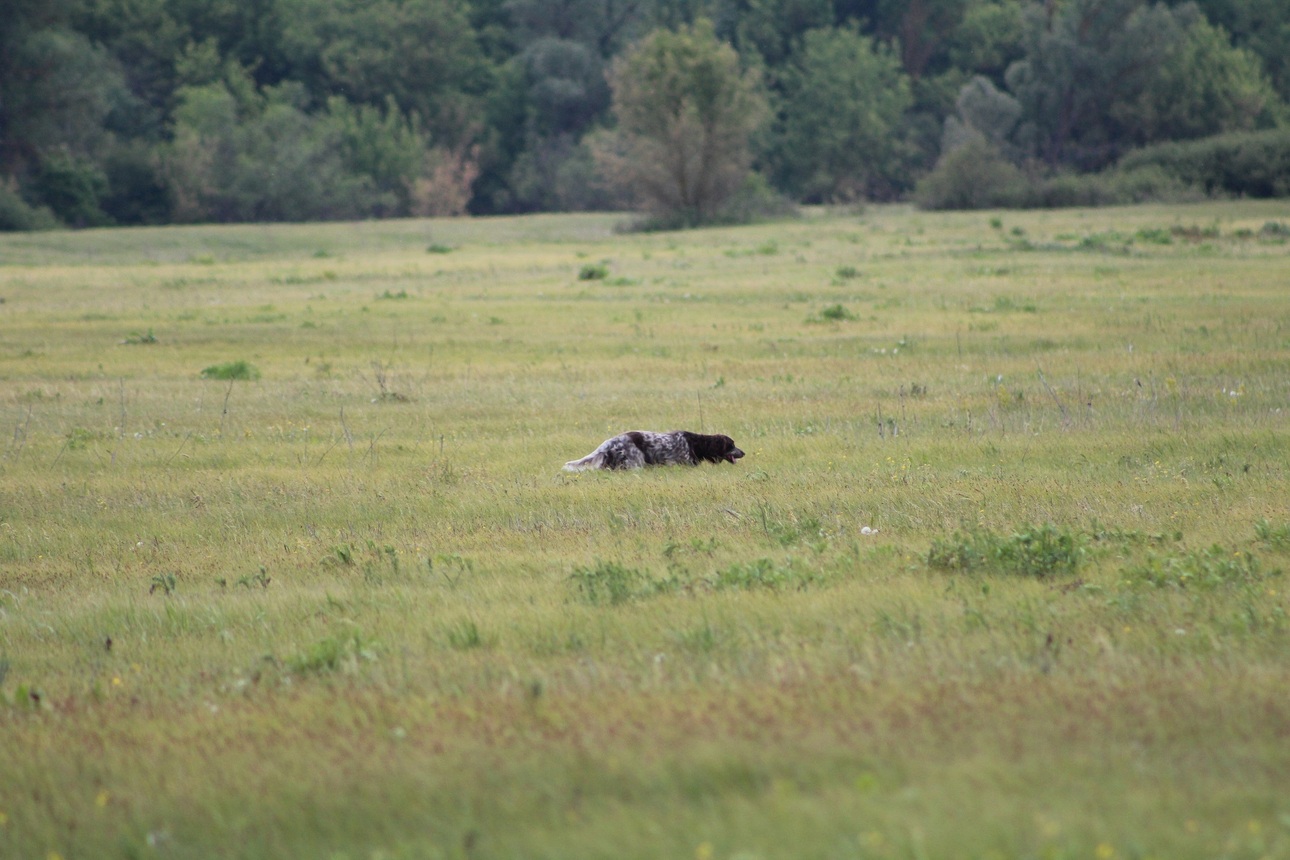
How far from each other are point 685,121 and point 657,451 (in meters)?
57.6

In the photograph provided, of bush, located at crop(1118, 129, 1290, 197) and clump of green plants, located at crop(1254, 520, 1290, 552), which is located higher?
clump of green plants, located at crop(1254, 520, 1290, 552)

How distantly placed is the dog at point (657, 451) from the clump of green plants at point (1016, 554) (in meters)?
3.72

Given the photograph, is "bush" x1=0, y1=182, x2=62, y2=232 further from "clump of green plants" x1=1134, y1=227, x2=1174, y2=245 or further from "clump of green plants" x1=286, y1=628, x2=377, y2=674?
"clump of green plants" x1=286, y1=628, x2=377, y2=674

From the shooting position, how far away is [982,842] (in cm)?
369

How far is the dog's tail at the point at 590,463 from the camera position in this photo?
10.6 m

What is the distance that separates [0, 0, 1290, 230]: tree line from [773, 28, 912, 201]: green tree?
21cm

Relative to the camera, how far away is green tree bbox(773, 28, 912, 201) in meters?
91.7

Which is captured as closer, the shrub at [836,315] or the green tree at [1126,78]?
the shrub at [836,315]

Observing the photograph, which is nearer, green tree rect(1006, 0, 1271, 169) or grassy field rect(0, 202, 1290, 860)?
grassy field rect(0, 202, 1290, 860)

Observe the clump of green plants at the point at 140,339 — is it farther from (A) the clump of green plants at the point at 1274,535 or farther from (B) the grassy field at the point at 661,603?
(A) the clump of green plants at the point at 1274,535

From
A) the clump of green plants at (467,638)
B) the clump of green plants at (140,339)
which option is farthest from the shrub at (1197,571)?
the clump of green plants at (140,339)

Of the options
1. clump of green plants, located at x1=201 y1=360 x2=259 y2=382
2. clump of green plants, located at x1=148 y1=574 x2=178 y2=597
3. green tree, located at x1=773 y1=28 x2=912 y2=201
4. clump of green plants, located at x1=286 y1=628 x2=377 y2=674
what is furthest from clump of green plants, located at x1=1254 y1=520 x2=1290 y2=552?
green tree, located at x1=773 y1=28 x2=912 y2=201

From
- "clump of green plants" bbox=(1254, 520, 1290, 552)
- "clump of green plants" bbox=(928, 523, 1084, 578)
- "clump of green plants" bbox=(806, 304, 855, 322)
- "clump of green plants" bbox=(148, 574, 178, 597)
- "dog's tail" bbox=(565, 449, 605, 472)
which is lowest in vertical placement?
"clump of green plants" bbox=(806, 304, 855, 322)

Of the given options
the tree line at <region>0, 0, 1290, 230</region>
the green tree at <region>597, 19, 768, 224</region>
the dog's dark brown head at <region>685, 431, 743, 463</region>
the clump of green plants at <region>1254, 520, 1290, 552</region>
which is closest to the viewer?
the clump of green plants at <region>1254, 520, 1290, 552</region>
